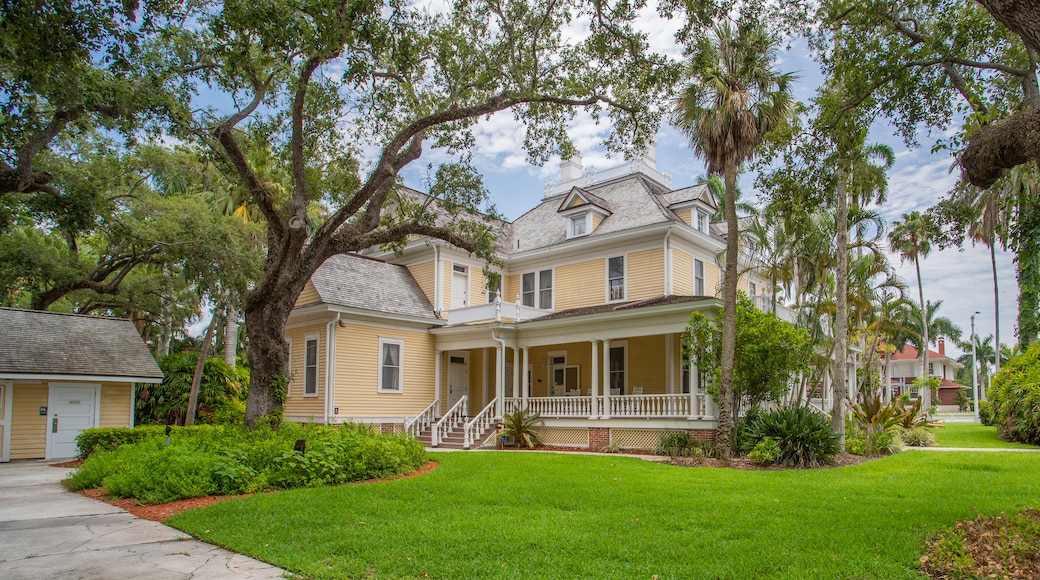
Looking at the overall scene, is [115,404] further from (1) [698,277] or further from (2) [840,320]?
(2) [840,320]

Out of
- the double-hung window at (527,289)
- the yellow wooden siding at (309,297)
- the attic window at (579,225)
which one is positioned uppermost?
the attic window at (579,225)

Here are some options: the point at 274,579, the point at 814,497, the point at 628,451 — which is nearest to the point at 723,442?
the point at 628,451

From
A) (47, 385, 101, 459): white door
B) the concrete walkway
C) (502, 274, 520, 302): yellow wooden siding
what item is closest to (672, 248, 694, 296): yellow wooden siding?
(502, 274, 520, 302): yellow wooden siding

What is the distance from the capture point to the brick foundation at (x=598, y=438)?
19125 millimetres

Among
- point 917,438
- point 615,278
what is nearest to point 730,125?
point 615,278

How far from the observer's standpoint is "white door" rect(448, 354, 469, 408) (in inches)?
957

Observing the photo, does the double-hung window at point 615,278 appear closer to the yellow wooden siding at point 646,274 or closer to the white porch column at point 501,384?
the yellow wooden siding at point 646,274

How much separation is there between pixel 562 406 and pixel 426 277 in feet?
24.6

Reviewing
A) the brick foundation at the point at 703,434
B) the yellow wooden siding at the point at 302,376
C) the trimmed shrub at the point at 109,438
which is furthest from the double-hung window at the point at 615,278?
the trimmed shrub at the point at 109,438

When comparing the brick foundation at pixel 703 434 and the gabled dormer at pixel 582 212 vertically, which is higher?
the gabled dormer at pixel 582 212

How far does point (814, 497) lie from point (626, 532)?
3840 millimetres

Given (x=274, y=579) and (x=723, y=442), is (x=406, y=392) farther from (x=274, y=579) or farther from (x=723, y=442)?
(x=274, y=579)

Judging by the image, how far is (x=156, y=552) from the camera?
6559 millimetres

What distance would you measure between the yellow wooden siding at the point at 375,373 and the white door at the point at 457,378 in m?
1.03
